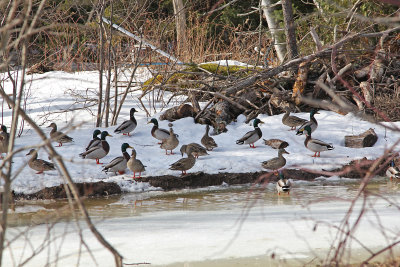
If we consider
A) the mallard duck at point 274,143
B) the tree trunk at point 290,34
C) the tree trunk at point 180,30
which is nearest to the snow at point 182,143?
the mallard duck at point 274,143

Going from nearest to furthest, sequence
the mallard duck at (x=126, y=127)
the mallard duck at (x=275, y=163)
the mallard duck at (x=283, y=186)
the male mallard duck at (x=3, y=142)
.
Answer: the mallard duck at (x=283, y=186) < the mallard duck at (x=275, y=163) < the male mallard duck at (x=3, y=142) < the mallard duck at (x=126, y=127)

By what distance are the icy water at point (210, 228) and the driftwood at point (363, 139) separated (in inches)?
79.8

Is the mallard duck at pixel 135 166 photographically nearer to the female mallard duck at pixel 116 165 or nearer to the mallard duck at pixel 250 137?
the female mallard duck at pixel 116 165

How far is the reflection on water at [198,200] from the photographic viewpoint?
7242 mm

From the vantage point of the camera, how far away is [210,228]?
5.96 metres

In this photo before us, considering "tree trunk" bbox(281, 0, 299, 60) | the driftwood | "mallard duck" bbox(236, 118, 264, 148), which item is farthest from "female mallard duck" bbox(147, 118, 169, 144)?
"tree trunk" bbox(281, 0, 299, 60)

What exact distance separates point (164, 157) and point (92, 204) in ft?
8.43

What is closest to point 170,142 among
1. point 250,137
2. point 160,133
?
point 160,133

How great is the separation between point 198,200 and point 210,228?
2064mm

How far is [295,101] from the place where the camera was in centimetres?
1308

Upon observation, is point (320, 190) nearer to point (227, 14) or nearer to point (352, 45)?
point (352, 45)

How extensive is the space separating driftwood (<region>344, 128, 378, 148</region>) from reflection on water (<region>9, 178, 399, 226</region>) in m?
1.45

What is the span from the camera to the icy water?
15.9 ft

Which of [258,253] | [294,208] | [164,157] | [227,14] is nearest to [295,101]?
[164,157]
